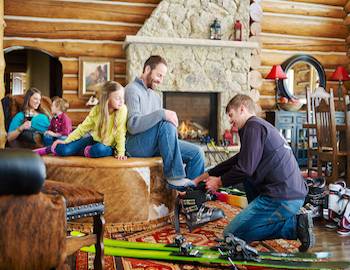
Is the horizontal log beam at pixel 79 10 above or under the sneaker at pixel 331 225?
above

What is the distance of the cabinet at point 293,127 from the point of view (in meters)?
6.63

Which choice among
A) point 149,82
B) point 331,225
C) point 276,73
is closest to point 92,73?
point 276,73

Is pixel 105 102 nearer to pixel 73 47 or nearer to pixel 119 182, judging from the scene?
pixel 119 182

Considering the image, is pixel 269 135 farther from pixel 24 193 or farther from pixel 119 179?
pixel 24 193

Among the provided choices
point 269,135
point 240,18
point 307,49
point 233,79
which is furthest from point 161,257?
point 307,49

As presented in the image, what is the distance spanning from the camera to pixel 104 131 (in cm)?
313

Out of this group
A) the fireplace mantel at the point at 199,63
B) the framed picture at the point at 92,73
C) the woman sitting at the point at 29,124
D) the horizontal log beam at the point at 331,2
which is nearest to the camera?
the woman sitting at the point at 29,124

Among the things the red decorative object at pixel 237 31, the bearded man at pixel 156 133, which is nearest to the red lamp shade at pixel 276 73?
the red decorative object at pixel 237 31

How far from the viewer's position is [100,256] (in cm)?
192

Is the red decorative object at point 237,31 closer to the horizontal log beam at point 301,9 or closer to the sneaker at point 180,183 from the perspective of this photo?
the horizontal log beam at point 301,9

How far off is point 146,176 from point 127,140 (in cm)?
39

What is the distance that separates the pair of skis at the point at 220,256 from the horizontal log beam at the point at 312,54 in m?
5.32

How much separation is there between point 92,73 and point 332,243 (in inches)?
181

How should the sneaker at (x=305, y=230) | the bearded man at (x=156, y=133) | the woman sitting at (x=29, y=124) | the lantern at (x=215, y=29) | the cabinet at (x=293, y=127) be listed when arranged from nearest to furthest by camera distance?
the sneaker at (x=305, y=230) → the bearded man at (x=156, y=133) → the woman sitting at (x=29, y=124) → the lantern at (x=215, y=29) → the cabinet at (x=293, y=127)
